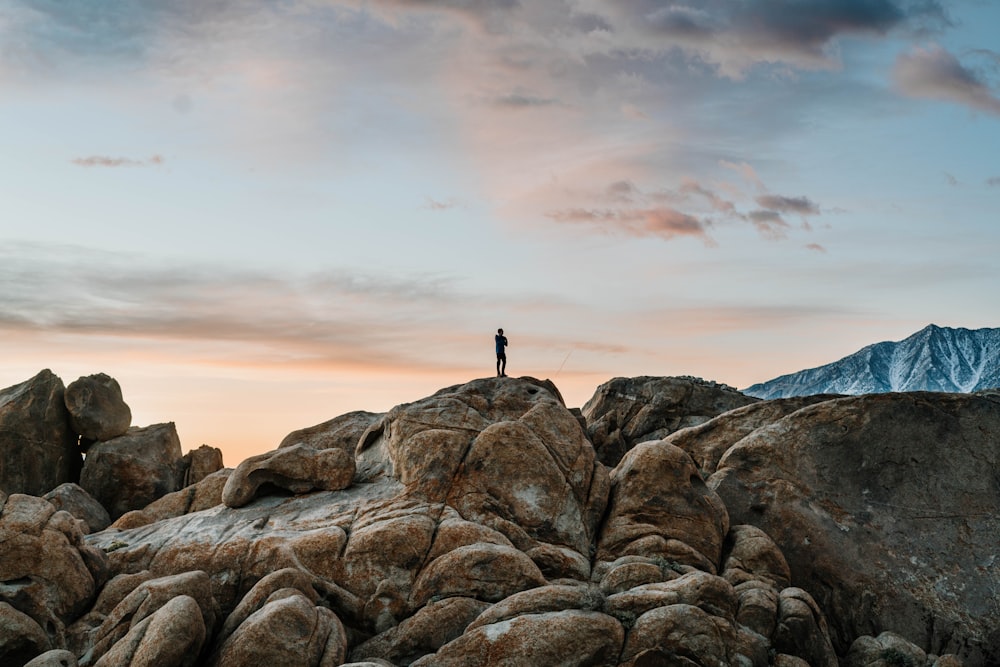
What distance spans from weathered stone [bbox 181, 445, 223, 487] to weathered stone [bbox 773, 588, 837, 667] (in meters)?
52.9

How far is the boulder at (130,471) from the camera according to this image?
231 ft

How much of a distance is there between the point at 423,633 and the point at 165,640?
367 inches

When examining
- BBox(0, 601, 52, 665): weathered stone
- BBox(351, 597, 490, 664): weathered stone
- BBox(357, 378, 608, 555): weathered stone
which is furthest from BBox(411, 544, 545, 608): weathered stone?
BBox(0, 601, 52, 665): weathered stone

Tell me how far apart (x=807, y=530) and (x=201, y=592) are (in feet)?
97.8

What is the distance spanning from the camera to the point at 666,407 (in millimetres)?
67688

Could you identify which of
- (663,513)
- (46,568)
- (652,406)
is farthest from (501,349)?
(46,568)

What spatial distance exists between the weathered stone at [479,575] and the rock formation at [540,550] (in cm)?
9

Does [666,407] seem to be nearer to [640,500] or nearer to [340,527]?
[640,500]

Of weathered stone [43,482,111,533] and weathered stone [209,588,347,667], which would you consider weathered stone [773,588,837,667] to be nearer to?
weathered stone [209,588,347,667]

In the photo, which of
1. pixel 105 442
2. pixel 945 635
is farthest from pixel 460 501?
pixel 105 442

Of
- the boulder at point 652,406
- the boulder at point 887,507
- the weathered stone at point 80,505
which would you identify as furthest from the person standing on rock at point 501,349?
the weathered stone at point 80,505

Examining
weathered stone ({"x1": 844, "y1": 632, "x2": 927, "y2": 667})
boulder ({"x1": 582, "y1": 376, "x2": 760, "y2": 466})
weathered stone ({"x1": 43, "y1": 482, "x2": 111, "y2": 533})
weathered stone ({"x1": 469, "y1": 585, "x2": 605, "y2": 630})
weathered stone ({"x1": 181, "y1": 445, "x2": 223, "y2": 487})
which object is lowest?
weathered stone ({"x1": 844, "y1": 632, "x2": 927, "y2": 667})

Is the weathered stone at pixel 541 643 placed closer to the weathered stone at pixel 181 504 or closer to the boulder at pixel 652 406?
the weathered stone at pixel 181 504

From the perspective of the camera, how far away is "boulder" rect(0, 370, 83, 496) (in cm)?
7050
